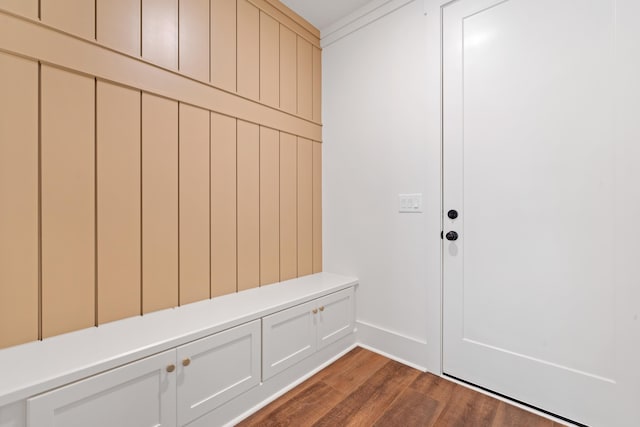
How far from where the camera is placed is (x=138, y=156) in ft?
4.86

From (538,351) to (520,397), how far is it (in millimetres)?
286

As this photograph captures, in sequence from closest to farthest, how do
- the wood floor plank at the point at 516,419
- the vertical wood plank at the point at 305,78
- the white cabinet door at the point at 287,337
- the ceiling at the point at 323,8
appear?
1. the wood floor plank at the point at 516,419
2. the white cabinet door at the point at 287,337
3. the ceiling at the point at 323,8
4. the vertical wood plank at the point at 305,78

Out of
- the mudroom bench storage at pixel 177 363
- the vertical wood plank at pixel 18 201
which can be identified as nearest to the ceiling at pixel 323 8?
the vertical wood plank at pixel 18 201

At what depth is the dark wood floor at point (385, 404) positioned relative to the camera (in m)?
1.47

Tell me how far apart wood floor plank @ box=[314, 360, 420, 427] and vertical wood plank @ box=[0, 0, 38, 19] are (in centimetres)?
223

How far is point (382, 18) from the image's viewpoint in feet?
7.08

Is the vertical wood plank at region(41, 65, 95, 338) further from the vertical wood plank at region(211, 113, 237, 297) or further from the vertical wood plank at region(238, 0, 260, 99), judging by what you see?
the vertical wood plank at region(238, 0, 260, 99)

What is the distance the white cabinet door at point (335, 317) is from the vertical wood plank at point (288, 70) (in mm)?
1474

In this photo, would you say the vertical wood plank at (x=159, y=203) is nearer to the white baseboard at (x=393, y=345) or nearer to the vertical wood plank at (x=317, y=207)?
the vertical wood plank at (x=317, y=207)

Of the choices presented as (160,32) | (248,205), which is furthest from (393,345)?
(160,32)

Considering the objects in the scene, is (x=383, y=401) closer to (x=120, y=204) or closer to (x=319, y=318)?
(x=319, y=318)

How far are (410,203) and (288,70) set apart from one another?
4.57 ft

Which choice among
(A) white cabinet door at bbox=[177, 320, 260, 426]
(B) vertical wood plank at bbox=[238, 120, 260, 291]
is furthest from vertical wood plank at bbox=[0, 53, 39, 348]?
(B) vertical wood plank at bbox=[238, 120, 260, 291]

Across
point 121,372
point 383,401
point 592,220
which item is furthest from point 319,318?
point 592,220
